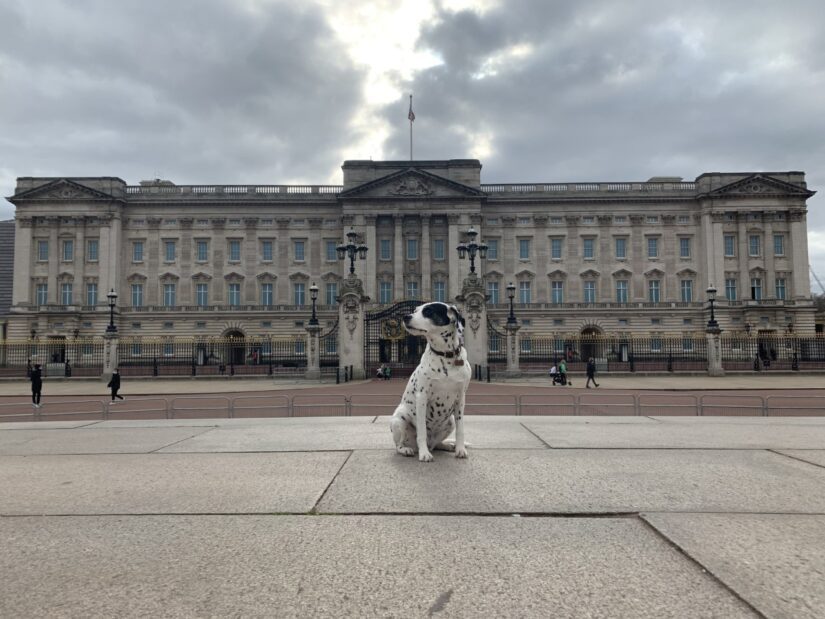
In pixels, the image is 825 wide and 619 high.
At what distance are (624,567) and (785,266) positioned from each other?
63.0 m

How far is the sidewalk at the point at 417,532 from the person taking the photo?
2555 millimetres

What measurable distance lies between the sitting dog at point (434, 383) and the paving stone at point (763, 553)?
8.05 ft

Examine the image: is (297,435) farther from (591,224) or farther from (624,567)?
(591,224)

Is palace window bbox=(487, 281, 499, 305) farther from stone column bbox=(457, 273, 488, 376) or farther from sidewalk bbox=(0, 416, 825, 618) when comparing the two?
sidewalk bbox=(0, 416, 825, 618)

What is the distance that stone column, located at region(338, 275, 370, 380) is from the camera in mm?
27016

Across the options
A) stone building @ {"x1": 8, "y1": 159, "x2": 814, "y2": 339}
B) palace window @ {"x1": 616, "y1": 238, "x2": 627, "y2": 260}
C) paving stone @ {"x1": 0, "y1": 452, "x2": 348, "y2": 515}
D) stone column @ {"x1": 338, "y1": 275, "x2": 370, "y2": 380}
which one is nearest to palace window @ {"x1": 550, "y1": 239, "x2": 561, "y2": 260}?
stone building @ {"x1": 8, "y1": 159, "x2": 814, "y2": 339}

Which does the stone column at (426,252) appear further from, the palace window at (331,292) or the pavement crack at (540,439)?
the pavement crack at (540,439)

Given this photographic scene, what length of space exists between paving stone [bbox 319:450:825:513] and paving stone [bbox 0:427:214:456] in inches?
142

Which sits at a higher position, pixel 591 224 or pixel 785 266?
pixel 591 224

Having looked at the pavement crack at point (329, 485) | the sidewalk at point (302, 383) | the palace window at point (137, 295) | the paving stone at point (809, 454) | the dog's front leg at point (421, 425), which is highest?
the palace window at point (137, 295)

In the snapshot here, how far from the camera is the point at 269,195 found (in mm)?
54062

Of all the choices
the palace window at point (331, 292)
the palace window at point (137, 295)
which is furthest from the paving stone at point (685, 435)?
the palace window at point (137, 295)

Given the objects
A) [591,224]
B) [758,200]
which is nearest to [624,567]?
[591,224]

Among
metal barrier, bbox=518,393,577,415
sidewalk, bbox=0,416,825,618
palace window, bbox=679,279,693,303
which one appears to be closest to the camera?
sidewalk, bbox=0,416,825,618
